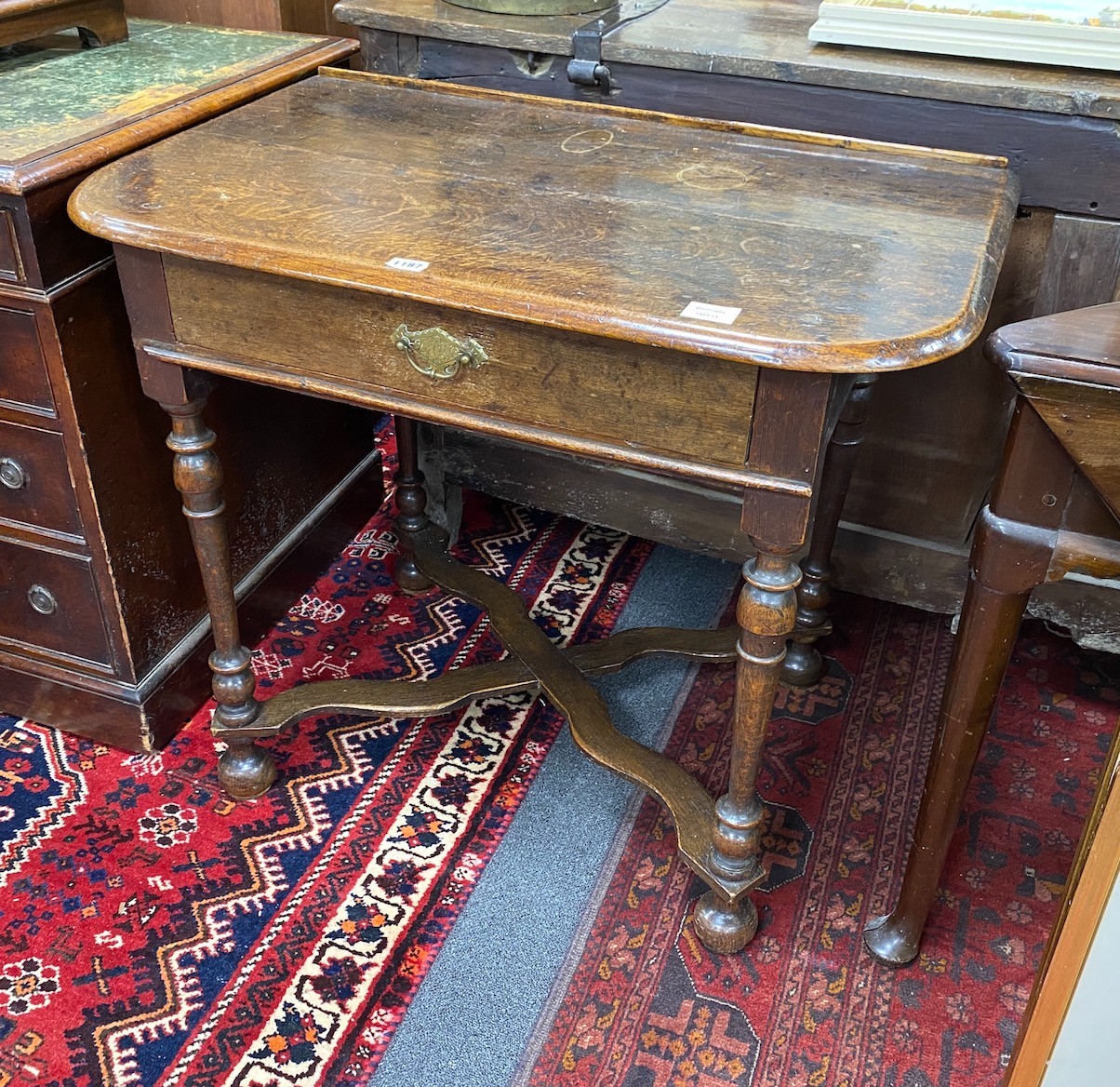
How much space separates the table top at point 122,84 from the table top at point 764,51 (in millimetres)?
173

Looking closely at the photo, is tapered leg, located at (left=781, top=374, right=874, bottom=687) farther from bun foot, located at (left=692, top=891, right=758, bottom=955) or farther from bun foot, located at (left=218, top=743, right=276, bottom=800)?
bun foot, located at (left=218, top=743, right=276, bottom=800)

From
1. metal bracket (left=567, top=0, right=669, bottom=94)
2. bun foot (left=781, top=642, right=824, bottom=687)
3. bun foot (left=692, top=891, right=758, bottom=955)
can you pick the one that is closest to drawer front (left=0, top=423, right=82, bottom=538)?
metal bracket (left=567, top=0, right=669, bottom=94)

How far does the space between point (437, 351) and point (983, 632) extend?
0.68 metres

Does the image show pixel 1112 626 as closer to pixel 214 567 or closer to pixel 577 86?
pixel 577 86

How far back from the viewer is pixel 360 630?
2135mm

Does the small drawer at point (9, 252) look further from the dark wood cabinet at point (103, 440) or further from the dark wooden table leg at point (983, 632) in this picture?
the dark wooden table leg at point (983, 632)

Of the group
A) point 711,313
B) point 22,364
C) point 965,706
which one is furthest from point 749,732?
point 22,364

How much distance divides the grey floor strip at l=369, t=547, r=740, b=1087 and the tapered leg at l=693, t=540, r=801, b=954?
0.21 meters

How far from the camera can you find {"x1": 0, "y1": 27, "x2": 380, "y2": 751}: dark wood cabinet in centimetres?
149

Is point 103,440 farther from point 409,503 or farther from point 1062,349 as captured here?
point 1062,349

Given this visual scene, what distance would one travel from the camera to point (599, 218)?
51.7 inches

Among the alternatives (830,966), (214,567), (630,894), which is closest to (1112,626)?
(830,966)

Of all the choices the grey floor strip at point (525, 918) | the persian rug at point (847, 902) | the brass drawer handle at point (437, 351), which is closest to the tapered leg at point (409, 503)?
the grey floor strip at point (525, 918)

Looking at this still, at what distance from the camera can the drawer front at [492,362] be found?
1158 mm
